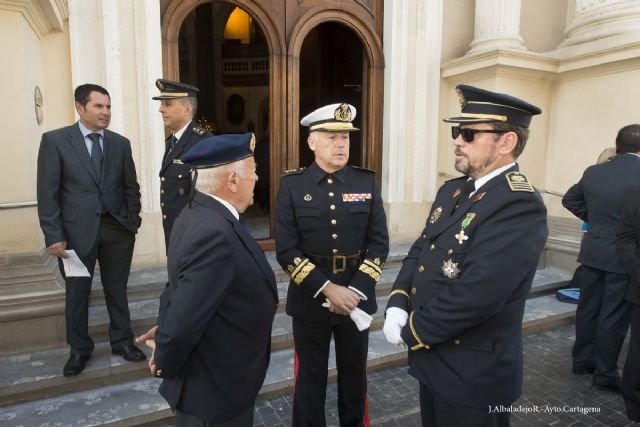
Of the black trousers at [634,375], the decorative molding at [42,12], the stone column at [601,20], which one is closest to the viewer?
the black trousers at [634,375]

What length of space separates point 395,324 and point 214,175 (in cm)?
102

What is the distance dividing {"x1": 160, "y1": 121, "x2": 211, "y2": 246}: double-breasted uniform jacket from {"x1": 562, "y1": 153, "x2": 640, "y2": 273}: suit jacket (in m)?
3.11

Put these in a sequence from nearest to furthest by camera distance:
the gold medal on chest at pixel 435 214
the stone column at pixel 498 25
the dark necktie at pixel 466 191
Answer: the dark necktie at pixel 466 191
the gold medal on chest at pixel 435 214
the stone column at pixel 498 25

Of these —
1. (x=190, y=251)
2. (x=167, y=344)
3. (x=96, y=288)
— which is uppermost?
(x=190, y=251)

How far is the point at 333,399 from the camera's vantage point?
124 inches

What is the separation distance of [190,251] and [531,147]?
5.94 meters

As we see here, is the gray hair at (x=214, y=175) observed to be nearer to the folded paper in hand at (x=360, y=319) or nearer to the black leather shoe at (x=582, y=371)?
the folded paper in hand at (x=360, y=319)

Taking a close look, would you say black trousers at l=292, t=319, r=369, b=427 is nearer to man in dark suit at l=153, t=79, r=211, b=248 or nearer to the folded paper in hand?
the folded paper in hand

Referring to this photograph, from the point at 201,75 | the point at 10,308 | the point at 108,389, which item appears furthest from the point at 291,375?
the point at 201,75

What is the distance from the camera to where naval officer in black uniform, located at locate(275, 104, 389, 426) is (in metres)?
2.47

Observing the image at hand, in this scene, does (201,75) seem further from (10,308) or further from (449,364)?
(449,364)

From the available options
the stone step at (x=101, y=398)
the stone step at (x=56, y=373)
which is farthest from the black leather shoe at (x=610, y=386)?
the stone step at (x=101, y=398)

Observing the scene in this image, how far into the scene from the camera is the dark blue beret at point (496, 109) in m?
1.68

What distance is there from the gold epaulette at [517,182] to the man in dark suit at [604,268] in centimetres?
229
